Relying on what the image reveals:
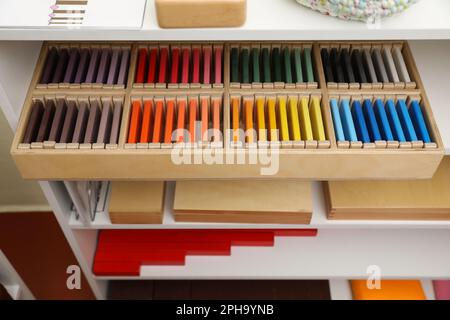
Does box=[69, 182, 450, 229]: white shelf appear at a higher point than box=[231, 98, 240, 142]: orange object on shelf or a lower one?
lower

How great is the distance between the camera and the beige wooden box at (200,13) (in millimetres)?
547

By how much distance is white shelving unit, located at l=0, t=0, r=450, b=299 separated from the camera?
586mm

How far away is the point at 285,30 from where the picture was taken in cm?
58

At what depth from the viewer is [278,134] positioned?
28.6 inches

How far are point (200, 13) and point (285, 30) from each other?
11 cm

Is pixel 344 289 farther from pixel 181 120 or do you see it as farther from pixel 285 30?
pixel 285 30

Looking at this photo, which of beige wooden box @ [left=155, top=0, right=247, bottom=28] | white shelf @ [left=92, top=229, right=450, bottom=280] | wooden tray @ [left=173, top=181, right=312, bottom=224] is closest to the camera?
beige wooden box @ [left=155, top=0, right=247, bottom=28]

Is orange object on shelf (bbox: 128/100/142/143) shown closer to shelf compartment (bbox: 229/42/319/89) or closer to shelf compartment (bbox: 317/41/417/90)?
shelf compartment (bbox: 229/42/319/89)

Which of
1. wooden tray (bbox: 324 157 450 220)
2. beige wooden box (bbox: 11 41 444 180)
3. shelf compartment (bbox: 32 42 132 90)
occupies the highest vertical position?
shelf compartment (bbox: 32 42 132 90)

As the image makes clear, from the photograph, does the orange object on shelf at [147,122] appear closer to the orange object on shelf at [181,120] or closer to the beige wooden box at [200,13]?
the orange object on shelf at [181,120]

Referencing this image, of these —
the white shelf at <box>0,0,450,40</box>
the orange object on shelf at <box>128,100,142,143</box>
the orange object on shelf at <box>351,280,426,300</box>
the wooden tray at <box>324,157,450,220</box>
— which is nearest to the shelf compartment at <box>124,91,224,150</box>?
the orange object on shelf at <box>128,100,142,143</box>

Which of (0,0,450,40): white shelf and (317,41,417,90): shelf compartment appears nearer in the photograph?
(0,0,450,40): white shelf

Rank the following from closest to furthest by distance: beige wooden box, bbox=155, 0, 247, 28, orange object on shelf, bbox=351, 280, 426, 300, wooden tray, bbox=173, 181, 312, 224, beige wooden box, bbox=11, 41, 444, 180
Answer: beige wooden box, bbox=155, 0, 247, 28, beige wooden box, bbox=11, 41, 444, 180, wooden tray, bbox=173, 181, 312, 224, orange object on shelf, bbox=351, 280, 426, 300

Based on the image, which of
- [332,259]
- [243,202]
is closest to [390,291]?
[332,259]
